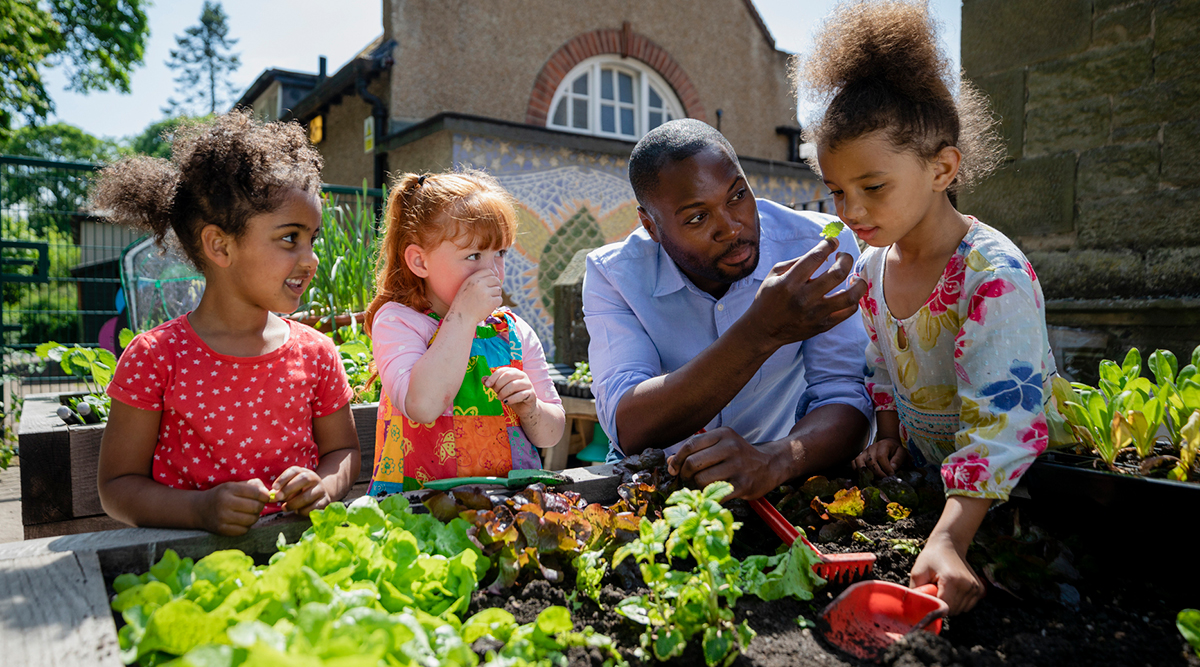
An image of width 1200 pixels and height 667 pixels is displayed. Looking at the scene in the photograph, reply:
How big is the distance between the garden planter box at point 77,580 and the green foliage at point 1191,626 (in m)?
1.25

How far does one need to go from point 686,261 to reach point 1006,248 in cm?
89

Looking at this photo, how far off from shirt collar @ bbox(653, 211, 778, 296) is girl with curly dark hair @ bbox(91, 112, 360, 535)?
0.96 meters

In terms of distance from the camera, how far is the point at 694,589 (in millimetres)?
891

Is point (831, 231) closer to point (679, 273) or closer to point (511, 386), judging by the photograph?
point (679, 273)

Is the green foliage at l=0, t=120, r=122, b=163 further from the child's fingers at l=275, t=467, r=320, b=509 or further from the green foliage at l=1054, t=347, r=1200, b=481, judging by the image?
the green foliage at l=1054, t=347, r=1200, b=481

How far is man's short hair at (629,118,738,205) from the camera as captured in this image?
1.94m

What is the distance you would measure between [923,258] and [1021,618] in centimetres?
78

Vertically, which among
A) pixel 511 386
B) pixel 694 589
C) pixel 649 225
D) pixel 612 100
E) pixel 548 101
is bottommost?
pixel 694 589

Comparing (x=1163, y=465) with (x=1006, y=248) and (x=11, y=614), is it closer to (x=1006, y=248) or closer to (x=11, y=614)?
(x=1006, y=248)

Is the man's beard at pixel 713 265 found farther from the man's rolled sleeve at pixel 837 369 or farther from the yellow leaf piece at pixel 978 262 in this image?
the yellow leaf piece at pixel 978 262

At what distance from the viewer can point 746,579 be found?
1053 millimetres

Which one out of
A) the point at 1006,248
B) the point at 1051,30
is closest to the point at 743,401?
the point at 1006,248

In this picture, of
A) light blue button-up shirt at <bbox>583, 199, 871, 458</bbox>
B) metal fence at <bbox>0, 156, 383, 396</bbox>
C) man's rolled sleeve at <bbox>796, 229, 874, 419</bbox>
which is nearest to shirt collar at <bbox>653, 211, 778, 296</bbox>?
light blue button-up shirt at <bbox>583, 199, 871, 458</bbox>

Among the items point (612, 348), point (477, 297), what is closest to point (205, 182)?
point (477, 297)
